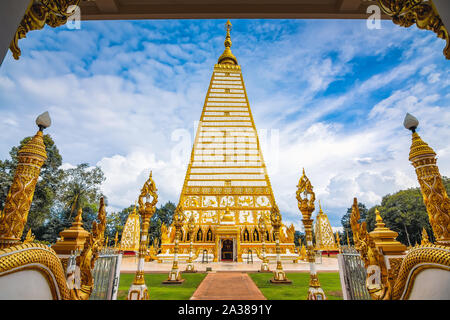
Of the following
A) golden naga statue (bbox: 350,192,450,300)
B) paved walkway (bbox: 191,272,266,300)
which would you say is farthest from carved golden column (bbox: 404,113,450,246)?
paved walkway (bbox: 191,272,266,300)

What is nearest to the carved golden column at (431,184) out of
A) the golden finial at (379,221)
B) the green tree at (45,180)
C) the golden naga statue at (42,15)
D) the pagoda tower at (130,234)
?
the golden finial at (379,221)

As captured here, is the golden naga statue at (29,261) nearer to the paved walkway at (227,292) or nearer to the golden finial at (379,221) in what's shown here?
the paved walkway at (227,292)

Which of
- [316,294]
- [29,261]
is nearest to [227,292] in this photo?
[316,294]

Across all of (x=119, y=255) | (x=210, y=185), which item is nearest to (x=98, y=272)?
(x=119, y=255)

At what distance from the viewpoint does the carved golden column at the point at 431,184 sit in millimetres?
3443

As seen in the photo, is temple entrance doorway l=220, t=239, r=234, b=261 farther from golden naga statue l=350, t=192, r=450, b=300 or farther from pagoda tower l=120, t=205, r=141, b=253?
golden naga statue l=350, t=192, r=450, b=300

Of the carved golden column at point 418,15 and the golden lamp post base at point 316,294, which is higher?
the carved golden column at point 418,15

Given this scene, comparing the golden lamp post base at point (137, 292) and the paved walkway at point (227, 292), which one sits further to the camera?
the paved walkway at point (227, 292)

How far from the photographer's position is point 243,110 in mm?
29906

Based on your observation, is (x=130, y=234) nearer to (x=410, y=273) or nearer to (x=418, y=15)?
(x=410, y=273)

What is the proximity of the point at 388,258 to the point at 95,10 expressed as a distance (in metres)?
6.77

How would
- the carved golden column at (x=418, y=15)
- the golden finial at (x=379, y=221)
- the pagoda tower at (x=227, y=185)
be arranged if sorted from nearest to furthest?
A: 1. the carved golden column at (x=418, y=15)
2. the golden finial at (x=379, y=221)
3. the pagoda tower at (x=227, y=185)

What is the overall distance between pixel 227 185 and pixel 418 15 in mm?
21272

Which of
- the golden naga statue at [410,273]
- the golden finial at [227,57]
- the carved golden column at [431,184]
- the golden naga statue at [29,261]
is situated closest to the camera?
the golden naga statue at [29,261]
